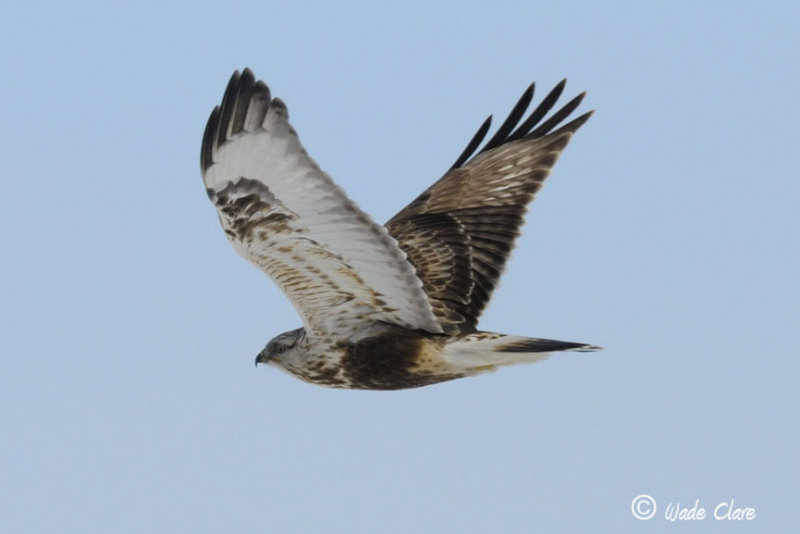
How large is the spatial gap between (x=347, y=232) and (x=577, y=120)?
11.7ft

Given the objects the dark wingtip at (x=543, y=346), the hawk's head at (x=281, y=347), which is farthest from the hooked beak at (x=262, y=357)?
the dark wingtip at (x=543, y=346)

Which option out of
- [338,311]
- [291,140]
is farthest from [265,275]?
[291,140]

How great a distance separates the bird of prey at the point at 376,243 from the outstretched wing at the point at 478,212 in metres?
0.01

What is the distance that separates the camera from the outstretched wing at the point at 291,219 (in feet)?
24.3

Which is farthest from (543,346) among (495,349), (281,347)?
(281,347)

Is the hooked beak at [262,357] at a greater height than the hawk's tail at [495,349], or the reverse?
the hooked beak at [262,357]

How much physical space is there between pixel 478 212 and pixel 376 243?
9.70 feet

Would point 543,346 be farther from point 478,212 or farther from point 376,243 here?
point 478,212

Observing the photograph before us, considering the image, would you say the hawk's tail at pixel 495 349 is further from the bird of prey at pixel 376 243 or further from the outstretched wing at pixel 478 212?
the outstretched wing at pixel 478 212

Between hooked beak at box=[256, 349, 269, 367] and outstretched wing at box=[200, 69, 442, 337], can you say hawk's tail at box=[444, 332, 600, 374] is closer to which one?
outstretched wing at box=[200, 69, 442, 337]

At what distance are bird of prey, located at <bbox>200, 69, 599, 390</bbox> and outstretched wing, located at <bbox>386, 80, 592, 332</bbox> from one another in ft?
0.03

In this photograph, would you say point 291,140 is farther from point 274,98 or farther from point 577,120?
point 577,120

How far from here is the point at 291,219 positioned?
7.82m

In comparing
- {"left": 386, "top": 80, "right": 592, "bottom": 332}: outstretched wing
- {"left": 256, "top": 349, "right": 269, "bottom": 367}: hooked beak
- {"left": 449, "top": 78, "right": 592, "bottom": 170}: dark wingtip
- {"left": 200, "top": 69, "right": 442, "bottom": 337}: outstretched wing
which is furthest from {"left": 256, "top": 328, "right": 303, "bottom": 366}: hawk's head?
{"left": 449, "top": 78, "right": 592, "bottom": 170}: dark wingtip
